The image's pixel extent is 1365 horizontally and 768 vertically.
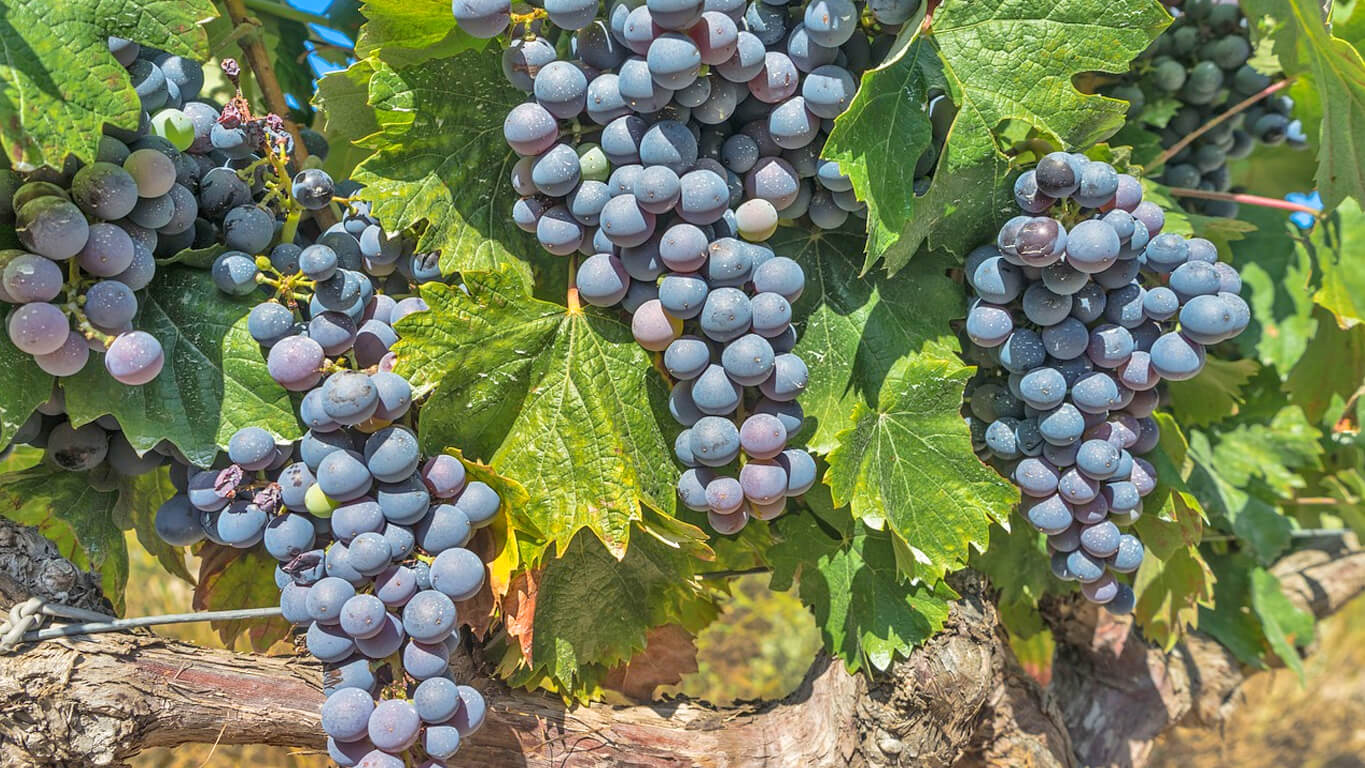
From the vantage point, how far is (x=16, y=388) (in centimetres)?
102

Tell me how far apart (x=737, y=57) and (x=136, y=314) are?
0.71m

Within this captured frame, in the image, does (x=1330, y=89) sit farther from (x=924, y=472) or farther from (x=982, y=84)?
(x=924, y=472)

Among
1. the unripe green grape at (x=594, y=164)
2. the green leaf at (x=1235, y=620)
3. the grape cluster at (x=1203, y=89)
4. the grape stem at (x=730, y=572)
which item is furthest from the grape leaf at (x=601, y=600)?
the green leaf at (x=1235, y=620)

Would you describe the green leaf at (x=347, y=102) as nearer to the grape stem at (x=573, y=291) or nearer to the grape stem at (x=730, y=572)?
the grape stem at (x=573, y=291)

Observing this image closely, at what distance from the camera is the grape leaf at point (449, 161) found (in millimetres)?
1146

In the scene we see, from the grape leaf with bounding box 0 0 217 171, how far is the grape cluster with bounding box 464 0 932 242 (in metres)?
0.31

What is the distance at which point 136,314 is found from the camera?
1086 millimetres

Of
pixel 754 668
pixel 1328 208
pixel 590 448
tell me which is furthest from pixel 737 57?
pixel 754 668

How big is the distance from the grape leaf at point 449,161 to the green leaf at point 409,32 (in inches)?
1.5

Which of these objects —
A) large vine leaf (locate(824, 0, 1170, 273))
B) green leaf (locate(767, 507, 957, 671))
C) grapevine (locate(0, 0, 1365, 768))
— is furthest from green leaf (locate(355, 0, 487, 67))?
green leaf (locate(767, 507, 957, 671))

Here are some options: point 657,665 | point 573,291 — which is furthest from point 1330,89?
point 657,665

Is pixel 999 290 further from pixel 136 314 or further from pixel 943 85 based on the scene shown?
pixel 136 314

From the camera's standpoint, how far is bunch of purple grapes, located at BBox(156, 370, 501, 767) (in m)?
1.04

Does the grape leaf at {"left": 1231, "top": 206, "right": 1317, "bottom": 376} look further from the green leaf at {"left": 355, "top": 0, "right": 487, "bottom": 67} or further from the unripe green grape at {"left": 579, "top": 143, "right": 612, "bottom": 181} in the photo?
the green leaf at {"left": 355, "top": 0, "right": 487, "bottom": 67}
